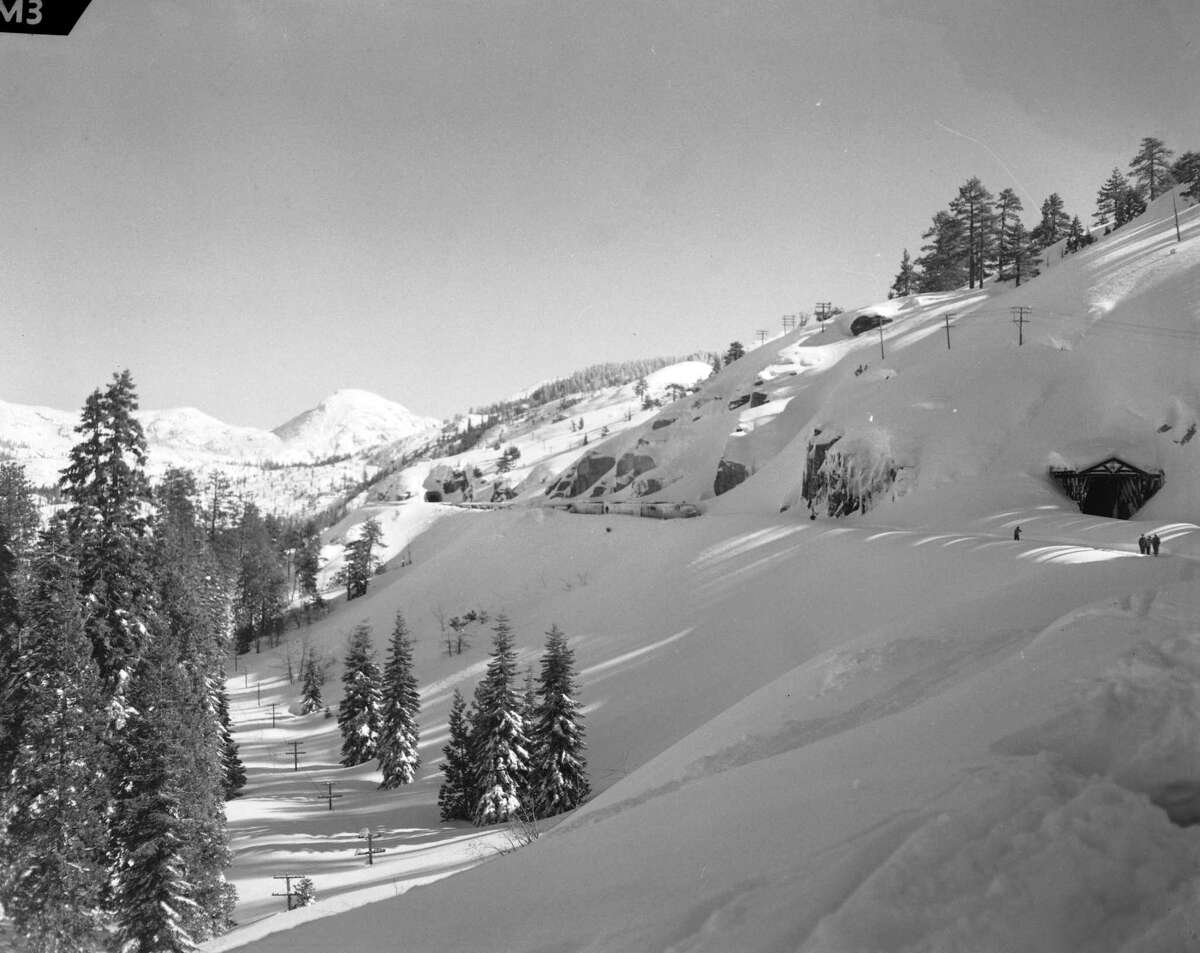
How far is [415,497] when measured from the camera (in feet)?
366

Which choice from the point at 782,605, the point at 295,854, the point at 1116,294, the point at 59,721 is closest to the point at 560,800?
the point at 295,854

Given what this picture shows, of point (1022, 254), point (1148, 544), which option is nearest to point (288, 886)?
point (1148, 544)

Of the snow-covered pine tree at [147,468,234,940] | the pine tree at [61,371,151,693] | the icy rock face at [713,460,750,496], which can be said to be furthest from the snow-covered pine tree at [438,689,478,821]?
the icy rock face at [713,460,750,496]

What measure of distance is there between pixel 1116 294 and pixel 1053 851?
48074 millimetres

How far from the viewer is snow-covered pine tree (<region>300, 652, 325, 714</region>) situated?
50750 mm

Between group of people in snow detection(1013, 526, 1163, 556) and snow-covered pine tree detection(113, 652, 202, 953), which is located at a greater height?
group of people in snow detection(1013, 526, 1163, 556)

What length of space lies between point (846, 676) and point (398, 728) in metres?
27.9

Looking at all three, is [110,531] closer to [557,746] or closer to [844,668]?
[557,746]

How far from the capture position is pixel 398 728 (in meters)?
33.8

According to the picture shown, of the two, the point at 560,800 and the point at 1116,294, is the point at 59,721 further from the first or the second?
the point at 1116,294

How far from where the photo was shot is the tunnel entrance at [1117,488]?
101 ft

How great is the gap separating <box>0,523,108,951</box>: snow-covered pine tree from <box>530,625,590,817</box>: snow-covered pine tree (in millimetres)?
13360

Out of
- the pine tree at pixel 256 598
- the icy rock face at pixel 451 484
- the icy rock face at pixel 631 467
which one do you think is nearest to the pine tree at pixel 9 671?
the pine tree at pixel 256 598

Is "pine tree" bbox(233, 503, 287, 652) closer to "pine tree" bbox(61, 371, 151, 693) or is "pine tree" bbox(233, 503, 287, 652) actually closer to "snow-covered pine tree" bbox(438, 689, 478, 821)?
"snow-covered pine tree" bbox(438, 689, 478, 821)
